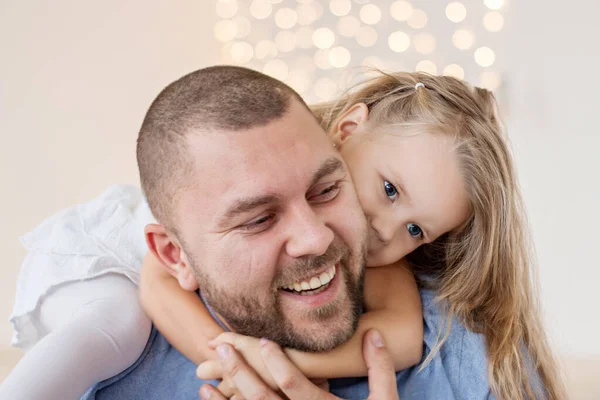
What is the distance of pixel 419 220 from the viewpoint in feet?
5.12

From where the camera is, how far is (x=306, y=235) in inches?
47.7

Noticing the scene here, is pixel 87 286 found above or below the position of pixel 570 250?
above

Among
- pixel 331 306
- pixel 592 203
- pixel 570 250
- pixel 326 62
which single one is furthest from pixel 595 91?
pixel 331 306

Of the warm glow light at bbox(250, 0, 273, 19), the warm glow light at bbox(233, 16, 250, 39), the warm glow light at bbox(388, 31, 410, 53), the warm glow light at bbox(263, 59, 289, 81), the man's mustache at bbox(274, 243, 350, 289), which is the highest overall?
the warm glow light at bbox(250, 0, 273, 19)

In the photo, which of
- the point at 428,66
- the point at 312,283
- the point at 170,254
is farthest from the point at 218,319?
the point at 428,66

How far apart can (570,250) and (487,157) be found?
1885 mm

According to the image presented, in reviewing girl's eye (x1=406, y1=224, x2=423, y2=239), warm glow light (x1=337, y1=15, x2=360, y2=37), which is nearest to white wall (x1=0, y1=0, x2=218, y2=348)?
warm glow light (x1=337, y1=15, x2=360, y2=37)

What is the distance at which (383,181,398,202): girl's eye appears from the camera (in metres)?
1.57

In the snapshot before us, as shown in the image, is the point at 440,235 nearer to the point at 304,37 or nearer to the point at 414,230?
the point at 414,230

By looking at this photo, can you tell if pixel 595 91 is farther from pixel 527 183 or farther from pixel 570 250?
pixel 570 250

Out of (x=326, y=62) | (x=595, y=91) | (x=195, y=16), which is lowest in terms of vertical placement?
(x=595, y=91)

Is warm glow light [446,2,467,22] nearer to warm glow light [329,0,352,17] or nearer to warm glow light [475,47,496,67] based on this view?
warm glow light [475,47,496,67]

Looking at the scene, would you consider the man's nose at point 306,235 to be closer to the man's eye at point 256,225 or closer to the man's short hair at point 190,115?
the man's eye at point 256,225

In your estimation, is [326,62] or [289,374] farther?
[326,62]
